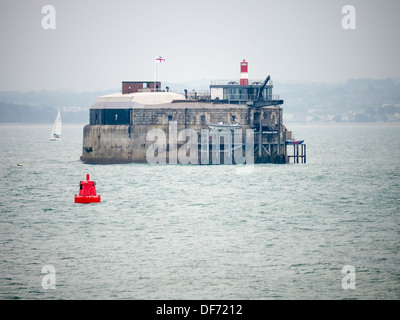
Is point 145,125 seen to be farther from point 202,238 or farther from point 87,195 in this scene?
point 202,238

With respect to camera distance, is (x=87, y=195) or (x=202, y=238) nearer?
(x=202, y=238)

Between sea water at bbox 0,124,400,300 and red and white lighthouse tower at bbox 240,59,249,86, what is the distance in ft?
50.4

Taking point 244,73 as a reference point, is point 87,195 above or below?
below

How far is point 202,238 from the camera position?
33156 mm

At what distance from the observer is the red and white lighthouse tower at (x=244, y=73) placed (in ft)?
237

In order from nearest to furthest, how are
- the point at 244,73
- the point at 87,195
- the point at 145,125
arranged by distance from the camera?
1. the point at 87,195
2. the point at 145,125
3. the point at 244,73

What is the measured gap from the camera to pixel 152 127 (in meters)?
66.7

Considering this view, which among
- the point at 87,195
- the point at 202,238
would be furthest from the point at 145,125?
the point at 202,238

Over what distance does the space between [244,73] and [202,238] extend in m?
42.3

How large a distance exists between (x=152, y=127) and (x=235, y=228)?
3212cm

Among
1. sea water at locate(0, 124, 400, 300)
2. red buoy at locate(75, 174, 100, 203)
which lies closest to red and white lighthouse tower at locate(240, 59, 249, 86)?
sea water at locate(0, 124, 400, 300)

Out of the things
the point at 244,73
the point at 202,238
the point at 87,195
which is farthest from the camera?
the point at 244,73
